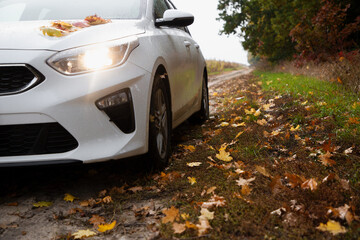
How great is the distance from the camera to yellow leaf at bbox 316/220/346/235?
2031 mm

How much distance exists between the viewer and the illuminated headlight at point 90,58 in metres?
2.78

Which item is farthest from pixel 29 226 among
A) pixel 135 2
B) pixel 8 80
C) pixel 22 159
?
pixel 135 2

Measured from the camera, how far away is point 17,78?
273cm

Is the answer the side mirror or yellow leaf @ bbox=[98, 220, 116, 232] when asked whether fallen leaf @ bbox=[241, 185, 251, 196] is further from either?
the side mirror

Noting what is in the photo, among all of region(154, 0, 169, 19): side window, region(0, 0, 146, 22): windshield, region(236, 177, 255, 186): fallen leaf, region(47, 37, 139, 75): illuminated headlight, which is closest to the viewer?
region(47, 37, 139, 75): illuminated headlight

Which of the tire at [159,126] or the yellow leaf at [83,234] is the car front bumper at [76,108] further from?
the yellow leaf at [83,234]

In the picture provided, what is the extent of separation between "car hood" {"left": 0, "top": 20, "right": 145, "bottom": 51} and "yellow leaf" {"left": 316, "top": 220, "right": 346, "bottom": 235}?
196cm

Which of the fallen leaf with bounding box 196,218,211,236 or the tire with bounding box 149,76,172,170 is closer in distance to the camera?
the fallen leaf with bounding box 196,218,211,236

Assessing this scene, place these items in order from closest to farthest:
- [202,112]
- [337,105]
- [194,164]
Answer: [194,164], [337,105], [202,112]

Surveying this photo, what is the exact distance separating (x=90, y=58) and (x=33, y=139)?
70cm

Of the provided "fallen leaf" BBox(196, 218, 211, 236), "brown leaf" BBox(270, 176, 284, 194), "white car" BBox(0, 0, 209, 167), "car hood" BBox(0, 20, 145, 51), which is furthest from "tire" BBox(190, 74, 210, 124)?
"fallen leaf" BBox(196, 218, 211, 236)

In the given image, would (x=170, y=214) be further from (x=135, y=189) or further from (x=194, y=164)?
(x=194, y=164)

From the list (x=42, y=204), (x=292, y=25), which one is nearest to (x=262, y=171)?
(x=42, y=204)

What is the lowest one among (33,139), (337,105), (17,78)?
(337,105)
